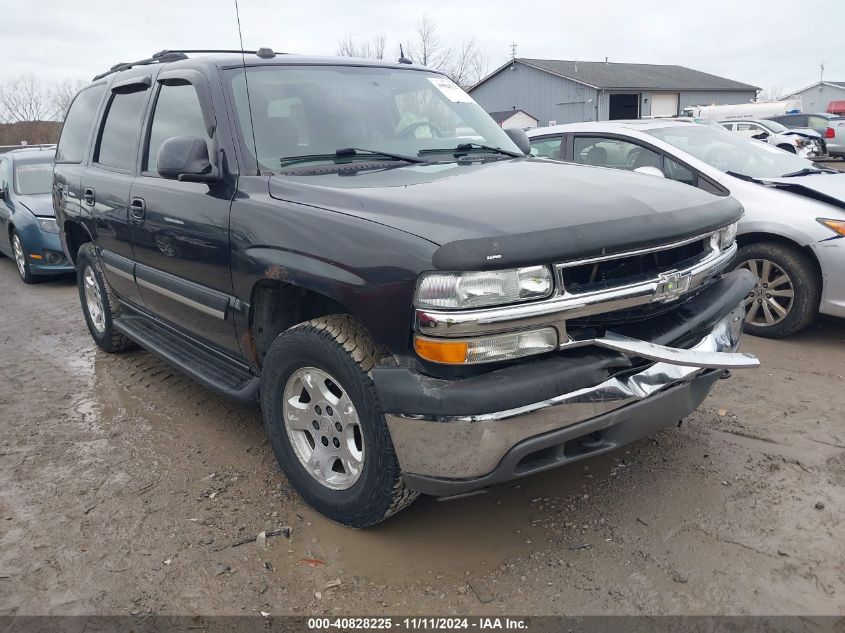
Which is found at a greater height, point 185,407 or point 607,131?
point 607,131

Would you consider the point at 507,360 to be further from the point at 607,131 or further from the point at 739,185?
the point at 607,131

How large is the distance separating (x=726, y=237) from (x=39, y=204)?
26.1ft

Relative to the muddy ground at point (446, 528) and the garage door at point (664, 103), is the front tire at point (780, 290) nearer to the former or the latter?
the muddy ground at point (446, 528)

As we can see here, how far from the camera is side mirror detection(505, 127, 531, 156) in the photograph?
4184mm

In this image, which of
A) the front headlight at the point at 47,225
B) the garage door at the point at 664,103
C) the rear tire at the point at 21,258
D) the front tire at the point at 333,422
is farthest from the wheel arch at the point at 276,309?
the garage door at the point at 664,103

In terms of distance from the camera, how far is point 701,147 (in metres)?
5.67

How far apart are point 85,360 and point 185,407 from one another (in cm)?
156

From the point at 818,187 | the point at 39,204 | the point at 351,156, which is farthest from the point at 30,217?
the point at 818,187

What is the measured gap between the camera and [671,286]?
2578 mm

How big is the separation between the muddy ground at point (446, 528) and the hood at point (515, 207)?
3.88ft

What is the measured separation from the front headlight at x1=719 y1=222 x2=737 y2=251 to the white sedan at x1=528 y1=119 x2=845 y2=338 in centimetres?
115

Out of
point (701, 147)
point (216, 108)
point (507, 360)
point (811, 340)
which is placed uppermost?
point (216, 108)

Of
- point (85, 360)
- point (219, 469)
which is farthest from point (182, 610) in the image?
point (85, 360)

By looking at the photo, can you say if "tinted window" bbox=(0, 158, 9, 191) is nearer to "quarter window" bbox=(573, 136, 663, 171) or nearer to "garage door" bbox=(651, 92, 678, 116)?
"quarter window" bbox=(573, 136, 663, 171)
